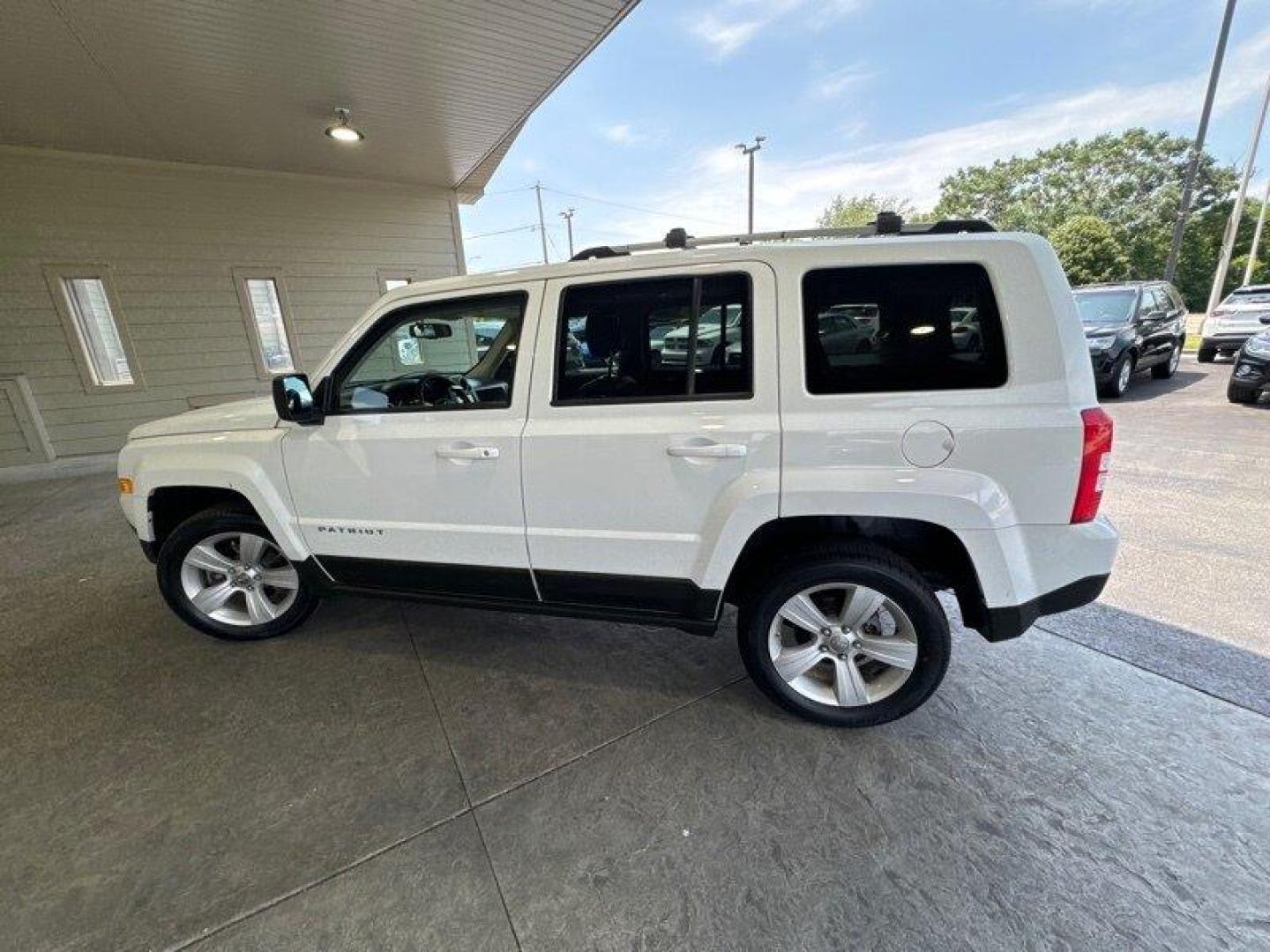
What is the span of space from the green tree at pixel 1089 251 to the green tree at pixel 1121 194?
465 centimetres

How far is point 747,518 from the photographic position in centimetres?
206

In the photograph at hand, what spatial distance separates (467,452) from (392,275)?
7.56 metres

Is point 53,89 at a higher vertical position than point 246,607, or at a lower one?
higher

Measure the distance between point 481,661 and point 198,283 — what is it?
7642mm

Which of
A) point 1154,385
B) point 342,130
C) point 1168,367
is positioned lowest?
point 1154,385

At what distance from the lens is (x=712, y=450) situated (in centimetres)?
204

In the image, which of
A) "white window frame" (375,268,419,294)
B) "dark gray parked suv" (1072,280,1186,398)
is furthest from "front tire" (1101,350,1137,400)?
"white window frame" (375,268,419,294)

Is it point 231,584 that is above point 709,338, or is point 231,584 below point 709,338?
below

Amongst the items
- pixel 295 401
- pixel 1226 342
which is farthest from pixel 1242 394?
pixel 295 401

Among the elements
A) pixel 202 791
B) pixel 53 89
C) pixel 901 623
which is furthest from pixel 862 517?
pixel 53 89

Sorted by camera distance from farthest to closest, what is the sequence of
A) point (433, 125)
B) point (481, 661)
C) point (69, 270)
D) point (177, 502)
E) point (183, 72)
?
point (69, 270), point (433, 125), point (183, 72), point (177, 502), point (481, 661)

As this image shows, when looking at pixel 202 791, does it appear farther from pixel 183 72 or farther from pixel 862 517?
pixel 183 72

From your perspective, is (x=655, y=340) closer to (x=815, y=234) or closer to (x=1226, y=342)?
(x=815, y=234)

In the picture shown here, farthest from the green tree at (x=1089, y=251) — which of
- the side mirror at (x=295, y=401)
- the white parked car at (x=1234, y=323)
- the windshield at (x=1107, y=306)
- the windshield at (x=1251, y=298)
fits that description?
the side mirror at (x=295, y=401)
